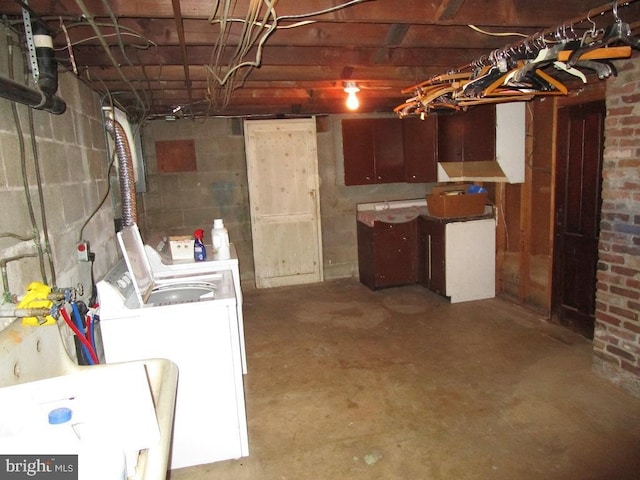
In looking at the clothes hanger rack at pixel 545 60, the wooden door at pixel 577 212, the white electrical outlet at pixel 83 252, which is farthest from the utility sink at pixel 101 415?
the wooden door at pixel 577 212

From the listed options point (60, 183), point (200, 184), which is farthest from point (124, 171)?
point (200, 184)

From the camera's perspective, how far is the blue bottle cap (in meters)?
0.87

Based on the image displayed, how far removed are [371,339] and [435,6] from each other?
2.59m

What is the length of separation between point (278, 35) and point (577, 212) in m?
2.72

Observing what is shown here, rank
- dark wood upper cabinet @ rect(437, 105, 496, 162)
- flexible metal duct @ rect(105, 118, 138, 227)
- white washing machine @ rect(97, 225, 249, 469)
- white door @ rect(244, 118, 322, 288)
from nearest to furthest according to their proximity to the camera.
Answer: white washing machine @ rect(97, 225, 249, 469)
flexible metal duct @ rect(105, 118, 138, 227)
dark wood upper cabinet @ rect(437, 105, 496, 162)
white door @ rect(244, 118, 322, 288)

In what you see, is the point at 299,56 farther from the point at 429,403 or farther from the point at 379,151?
the point at 379,151

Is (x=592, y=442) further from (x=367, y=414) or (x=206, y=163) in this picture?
(x=206, y=163)

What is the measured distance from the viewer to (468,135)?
423 cm

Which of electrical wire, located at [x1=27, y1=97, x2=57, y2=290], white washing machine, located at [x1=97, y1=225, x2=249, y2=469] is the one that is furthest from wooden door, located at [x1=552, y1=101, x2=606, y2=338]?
electrical wire, located at [x1=27, y1=97, x2=57, y2=290]

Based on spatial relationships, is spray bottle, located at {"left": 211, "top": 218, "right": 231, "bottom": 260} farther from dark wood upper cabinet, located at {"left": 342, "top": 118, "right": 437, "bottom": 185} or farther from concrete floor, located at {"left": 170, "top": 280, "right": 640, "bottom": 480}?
dark wood upper cabinet, located at {"left": 342, "top": 118, "right": 437, "bottom": 185}

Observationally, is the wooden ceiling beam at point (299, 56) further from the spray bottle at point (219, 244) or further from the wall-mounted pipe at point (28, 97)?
the spray bottle at point (219, 244)

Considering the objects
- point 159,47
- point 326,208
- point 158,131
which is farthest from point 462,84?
point 158,131
